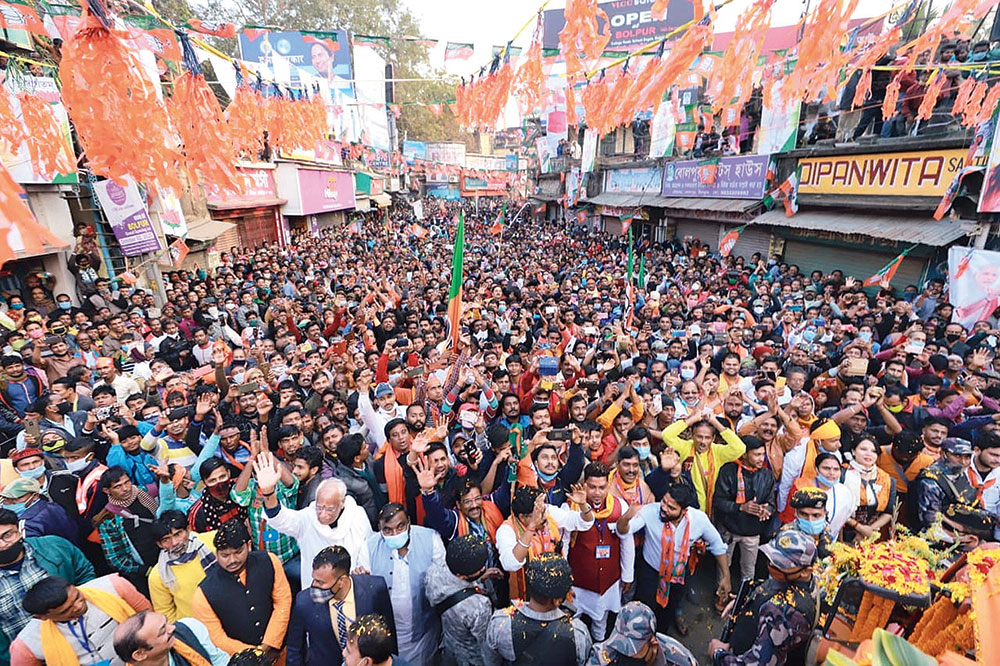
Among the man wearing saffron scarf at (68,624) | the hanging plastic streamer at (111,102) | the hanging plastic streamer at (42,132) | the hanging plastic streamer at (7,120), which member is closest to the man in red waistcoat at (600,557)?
the man wearing saffron scarf at (68,624)

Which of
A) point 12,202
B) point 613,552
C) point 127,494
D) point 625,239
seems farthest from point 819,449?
point 625,239

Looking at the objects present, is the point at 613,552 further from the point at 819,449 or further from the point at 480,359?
the point at 480,359

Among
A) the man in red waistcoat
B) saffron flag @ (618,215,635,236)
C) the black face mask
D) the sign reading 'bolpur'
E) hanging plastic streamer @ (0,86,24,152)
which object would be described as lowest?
the man in red waistcoat

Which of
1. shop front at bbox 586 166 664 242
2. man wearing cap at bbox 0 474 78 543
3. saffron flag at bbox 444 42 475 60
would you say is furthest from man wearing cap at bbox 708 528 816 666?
shop front at bbox 586 166 664 242

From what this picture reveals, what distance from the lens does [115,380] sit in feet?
18.6

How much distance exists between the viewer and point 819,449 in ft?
12.8

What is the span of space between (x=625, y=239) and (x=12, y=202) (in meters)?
21.8

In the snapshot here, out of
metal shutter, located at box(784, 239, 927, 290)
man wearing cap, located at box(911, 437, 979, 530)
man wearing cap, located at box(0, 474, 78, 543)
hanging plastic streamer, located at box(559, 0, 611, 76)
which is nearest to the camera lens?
man wearing cap, located at box(0, 474, 78, 543)

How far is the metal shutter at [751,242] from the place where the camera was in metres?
14.5

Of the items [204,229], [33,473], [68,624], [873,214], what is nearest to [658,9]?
[68,624]

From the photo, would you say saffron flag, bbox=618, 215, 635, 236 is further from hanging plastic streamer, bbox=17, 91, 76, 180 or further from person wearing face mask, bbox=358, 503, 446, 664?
hanging plastic streamer, bbox=17, 91, 76, 180

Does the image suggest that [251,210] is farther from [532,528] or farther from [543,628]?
[543,628]

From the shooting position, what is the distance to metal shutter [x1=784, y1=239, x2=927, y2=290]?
10.3 metres

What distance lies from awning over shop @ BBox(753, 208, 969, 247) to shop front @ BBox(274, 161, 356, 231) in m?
18.4
